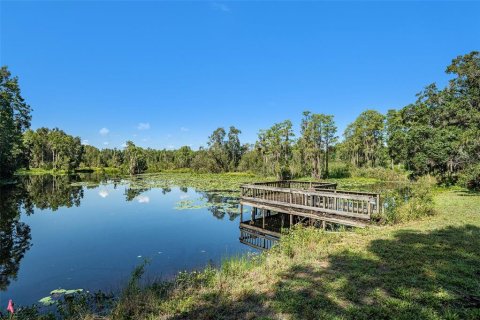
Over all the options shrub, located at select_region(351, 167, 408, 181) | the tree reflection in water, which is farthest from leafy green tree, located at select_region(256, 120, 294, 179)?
the tree reflection in water

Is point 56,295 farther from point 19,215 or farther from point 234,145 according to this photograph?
point 234,145

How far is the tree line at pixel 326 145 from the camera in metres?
24.7

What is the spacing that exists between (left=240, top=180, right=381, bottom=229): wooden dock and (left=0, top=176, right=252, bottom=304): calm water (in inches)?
99.5

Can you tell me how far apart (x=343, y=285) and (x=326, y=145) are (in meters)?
47.7

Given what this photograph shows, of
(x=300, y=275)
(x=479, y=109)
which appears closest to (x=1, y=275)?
(x=300, y=275)

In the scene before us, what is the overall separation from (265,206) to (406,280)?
11422 millimetres

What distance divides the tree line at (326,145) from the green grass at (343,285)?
15.2 m

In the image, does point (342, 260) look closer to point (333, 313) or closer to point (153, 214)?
point (333, 313)

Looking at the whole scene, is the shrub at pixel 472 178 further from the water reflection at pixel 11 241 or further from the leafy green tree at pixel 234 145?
the leafy green tree at pixel 234 145

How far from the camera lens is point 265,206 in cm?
1648

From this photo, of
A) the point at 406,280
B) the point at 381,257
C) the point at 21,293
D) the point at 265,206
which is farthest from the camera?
the point at 265,206

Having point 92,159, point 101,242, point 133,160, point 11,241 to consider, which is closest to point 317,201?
point 101,242

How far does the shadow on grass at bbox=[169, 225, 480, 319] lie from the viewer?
4176mm

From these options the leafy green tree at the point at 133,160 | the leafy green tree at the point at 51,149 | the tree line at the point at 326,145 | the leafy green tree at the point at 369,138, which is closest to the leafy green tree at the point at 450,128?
the tree line at the point at 326,145
